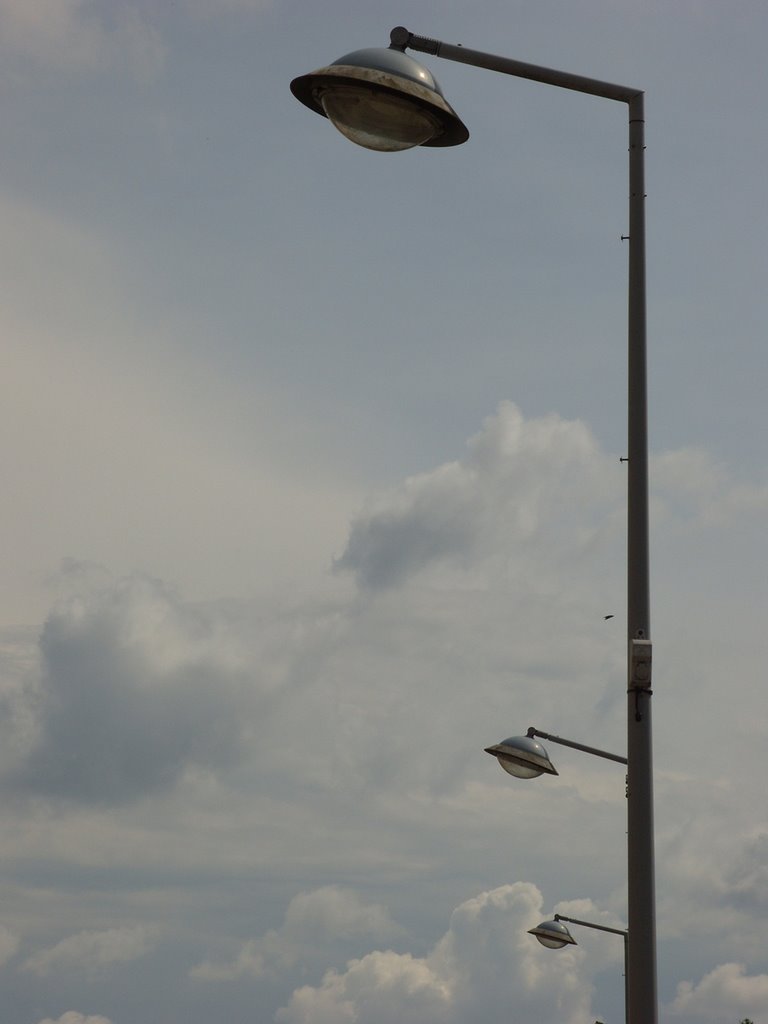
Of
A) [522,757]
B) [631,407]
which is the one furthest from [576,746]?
[631,407]

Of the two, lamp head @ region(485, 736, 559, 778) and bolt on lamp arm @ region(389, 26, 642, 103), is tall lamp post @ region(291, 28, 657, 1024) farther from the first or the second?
lamp head @ region(485, 736, 559, 778)

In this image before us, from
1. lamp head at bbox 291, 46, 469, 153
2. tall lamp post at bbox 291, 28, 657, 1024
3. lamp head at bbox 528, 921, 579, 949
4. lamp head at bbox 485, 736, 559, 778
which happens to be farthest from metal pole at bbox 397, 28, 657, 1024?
lamp head at bbox 528, 921, 579, 949

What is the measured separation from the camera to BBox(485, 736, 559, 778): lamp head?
18.3 metres

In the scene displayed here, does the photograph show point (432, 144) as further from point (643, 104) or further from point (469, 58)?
point (643, 104)

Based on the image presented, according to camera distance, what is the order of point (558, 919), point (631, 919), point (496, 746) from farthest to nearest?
point (558, 919)
point (496, 746)
point (631, 919)

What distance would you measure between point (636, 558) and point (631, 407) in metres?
1.05

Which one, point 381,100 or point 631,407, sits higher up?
point 381,100

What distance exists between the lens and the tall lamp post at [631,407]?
8.48 m

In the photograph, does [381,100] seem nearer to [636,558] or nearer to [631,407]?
[631,407]

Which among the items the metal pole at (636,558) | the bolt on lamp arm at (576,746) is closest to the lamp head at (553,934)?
the bolt on lamp arm at (576,746)

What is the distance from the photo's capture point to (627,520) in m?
9.29

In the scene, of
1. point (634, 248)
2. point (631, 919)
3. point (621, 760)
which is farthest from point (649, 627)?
point (621, 760)

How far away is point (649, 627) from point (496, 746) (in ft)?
31.4

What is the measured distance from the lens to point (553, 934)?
91.6ft
